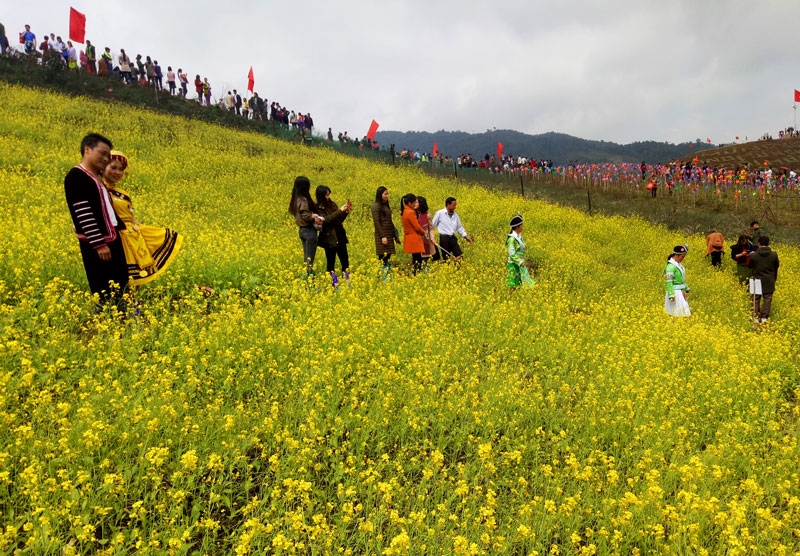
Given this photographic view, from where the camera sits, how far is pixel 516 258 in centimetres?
756

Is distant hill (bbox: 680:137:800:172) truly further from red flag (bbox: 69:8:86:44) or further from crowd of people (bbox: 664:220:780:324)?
red flag (bbox: 69:8:86:44)

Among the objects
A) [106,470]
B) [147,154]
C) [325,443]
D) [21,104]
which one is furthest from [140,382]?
[21,104]

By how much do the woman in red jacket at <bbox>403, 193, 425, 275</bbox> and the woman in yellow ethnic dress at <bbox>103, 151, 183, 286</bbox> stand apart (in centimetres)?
396

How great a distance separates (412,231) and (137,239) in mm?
4636

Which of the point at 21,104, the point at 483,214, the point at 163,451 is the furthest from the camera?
the point at 21,104

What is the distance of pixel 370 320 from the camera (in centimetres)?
527

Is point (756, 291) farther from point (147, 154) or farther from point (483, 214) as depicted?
point (147, 154)

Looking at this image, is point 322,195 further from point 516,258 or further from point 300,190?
point 516,258

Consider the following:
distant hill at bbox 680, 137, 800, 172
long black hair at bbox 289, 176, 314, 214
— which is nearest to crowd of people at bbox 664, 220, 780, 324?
long black hair at bbox 289, 176, 314, 214

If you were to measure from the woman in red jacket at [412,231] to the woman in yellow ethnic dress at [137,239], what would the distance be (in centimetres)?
396

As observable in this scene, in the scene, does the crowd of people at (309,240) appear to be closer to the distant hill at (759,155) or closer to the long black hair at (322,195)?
the long black hair at (322,195)

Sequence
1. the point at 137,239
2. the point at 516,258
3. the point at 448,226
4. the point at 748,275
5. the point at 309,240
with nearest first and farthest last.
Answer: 1. the point at 137,239
2. the point at 309,240
3. the point at 516,258
4. the point at 448,226
5. the point at 748,275

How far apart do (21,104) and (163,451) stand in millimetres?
22681

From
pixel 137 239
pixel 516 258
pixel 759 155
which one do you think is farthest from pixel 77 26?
pixel 759 155
